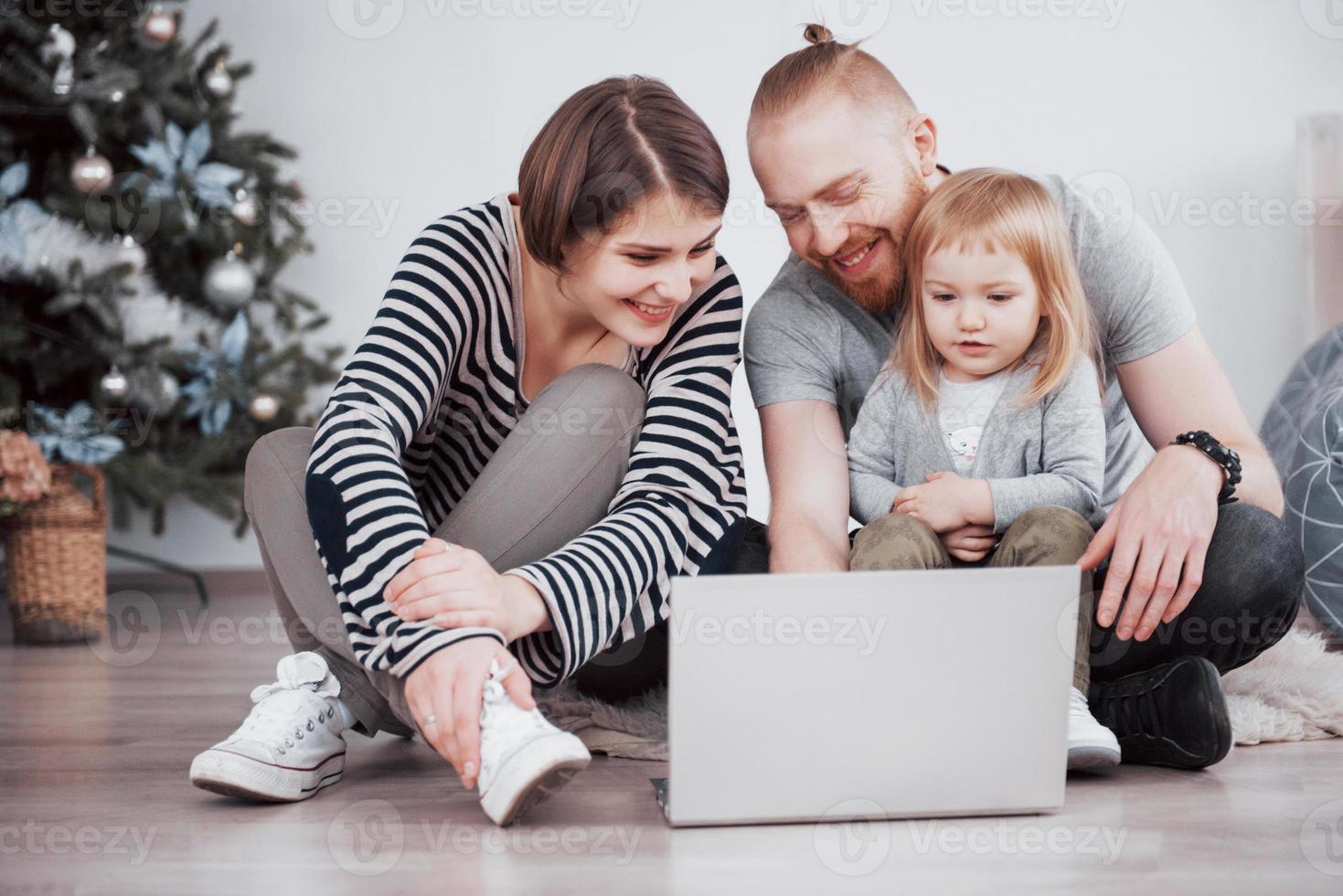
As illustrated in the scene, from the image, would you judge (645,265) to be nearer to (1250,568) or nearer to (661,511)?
(661,511)

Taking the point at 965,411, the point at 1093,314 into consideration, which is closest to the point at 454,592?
the point at 965,411

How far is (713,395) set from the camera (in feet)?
4.43

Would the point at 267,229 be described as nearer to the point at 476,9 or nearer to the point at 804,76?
the point at 476,9

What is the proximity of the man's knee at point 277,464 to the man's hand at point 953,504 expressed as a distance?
0.66 m

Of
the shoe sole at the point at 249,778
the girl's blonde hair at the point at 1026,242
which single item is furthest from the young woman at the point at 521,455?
the girl's blonde hair at the point at 1026,242

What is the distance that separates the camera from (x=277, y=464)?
1.32m

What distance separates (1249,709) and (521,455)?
0.89 metres

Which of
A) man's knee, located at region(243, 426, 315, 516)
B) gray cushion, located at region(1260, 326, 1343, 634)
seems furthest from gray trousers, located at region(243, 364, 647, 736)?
gray cushion, located at region(1260, 326, 1343, 634)

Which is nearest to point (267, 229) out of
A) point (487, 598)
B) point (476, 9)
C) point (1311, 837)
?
point (476, 9)

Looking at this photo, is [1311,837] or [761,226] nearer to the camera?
[1311,837]

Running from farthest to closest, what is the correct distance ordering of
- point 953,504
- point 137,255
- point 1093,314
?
point 137,255 → point 1093,314 → point 953,504

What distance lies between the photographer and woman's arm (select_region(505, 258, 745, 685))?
1.20m

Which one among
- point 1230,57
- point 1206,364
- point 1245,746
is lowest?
point 1245,746

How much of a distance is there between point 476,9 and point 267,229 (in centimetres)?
79
